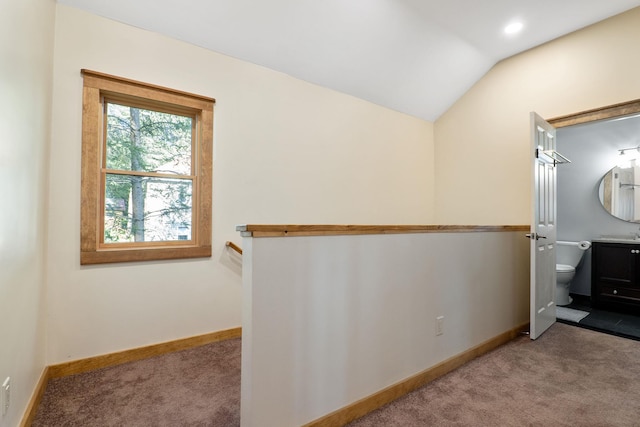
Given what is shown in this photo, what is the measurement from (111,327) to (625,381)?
3373mm

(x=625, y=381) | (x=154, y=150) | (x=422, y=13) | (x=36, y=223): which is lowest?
(x=625, y=381)

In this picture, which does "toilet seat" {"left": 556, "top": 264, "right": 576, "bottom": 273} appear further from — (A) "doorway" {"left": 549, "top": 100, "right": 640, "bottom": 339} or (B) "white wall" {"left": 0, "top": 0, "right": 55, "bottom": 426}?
(B) "white wall" {"left": 0, "top": 0, "right": 55, "bottom": 426}

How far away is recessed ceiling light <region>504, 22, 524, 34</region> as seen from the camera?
2.79 meters

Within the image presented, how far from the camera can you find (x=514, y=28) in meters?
2.85

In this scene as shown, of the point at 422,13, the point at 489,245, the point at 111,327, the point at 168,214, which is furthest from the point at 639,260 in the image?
the point at 111,327

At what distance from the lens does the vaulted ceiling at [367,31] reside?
7.32ft

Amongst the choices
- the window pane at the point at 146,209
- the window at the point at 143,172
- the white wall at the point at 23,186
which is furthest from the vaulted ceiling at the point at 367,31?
the window pane at the point at 146,209

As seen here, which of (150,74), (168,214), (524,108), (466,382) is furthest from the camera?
(524,108)

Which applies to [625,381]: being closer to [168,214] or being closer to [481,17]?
[481,17]

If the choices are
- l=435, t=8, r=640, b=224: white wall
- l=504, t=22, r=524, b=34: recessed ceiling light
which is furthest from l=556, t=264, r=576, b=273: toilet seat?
l=504, t=22, r=524, b=34: recessed ceiling light

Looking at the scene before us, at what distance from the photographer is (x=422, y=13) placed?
2.63m

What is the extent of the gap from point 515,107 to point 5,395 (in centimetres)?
437

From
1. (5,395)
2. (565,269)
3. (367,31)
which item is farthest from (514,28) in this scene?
(5,395)

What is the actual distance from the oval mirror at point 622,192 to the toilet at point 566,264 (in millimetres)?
530
